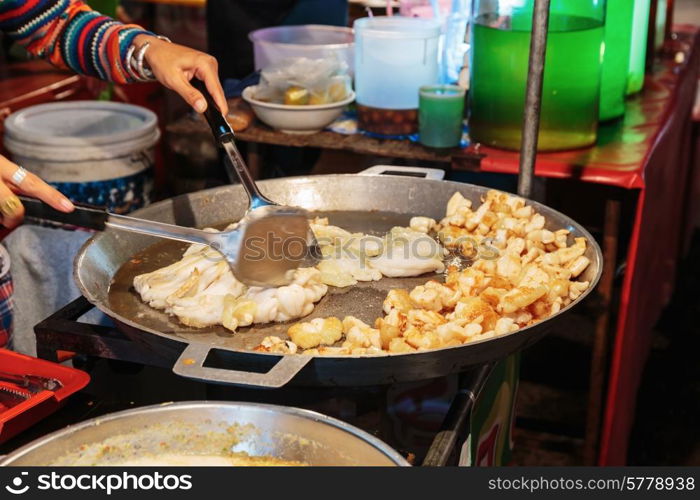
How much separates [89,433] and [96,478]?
0.07 m

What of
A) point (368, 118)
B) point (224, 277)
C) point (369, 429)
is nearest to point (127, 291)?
point (224, 277)

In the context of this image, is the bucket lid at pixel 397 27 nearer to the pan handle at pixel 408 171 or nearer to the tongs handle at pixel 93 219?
the pan handle at pixel 408 171

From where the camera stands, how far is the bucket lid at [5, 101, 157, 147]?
10.4 feet

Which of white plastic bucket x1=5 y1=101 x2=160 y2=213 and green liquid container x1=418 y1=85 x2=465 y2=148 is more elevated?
green liquid container x1=418 y1=85 x2=465 y2=148

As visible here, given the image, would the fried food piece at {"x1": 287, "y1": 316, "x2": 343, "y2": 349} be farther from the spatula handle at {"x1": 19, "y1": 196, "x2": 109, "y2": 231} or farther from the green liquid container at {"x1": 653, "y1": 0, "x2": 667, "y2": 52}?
the green liquid container at {"x1": 653, "y1": 0, "x2": 667, "y2": 52}

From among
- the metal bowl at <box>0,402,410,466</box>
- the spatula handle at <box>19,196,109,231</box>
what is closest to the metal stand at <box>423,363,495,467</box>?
the metal bowl at <box>0,402,410,466</box>

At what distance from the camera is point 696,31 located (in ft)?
14.2

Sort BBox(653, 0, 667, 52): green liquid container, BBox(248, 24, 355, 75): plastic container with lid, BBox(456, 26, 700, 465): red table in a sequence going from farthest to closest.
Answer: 1. BBox(653, 0, 667, 52): green liquid container
2. BBox(248, 24, 355, 75): plastic container with lid
3. BBox(456, 26, 700, 465): red table

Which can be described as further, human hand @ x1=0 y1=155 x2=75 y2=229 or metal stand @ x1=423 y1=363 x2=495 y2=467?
human hand @ x1=0 y1=155 x2=75 y2=229

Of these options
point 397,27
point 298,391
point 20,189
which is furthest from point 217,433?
point 397,27

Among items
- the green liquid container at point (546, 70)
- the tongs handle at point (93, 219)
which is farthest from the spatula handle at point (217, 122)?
the green liquid container at point (546, 70)

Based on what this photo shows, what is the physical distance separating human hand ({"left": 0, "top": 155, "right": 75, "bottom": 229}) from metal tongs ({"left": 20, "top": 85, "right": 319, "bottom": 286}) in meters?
0.02

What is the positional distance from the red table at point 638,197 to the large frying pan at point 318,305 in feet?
1.84

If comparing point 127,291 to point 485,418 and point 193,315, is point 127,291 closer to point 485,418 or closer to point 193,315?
point 193,315
